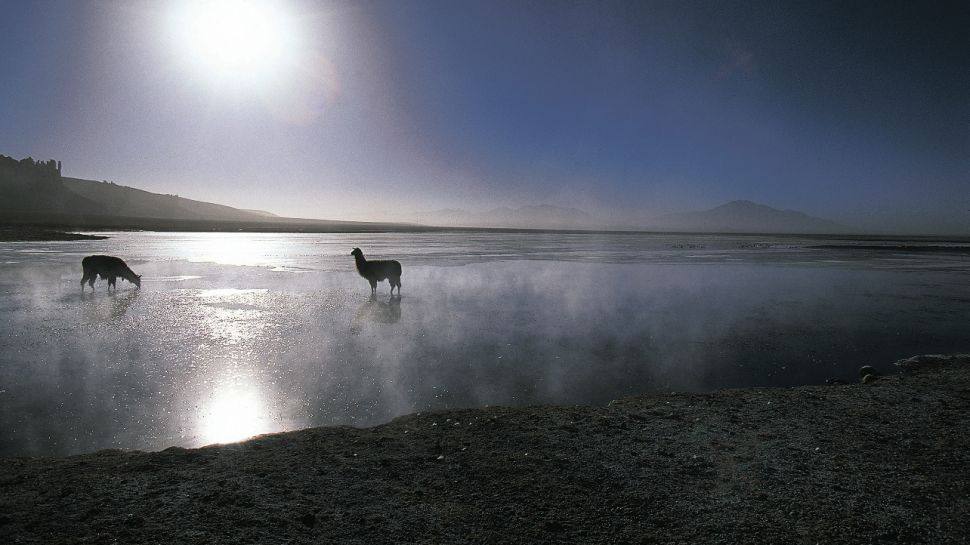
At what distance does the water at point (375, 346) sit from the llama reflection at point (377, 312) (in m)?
0.11

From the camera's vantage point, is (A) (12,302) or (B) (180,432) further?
(A) (12,302)

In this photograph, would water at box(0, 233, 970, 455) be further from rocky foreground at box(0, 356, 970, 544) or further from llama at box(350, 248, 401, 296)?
rocky foreground at box(0, 356, 970, 544)

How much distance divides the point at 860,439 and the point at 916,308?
41.0 feet

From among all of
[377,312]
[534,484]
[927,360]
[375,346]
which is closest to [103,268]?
[377,312]

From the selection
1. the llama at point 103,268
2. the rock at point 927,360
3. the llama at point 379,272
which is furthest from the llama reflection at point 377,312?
the rock at point 927,360

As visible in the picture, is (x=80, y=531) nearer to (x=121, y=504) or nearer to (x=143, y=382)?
(x=121, y=504)

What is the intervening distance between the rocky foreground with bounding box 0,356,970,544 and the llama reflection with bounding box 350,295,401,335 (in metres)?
5.71

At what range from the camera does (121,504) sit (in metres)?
3.76

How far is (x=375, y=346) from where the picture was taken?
9.03m

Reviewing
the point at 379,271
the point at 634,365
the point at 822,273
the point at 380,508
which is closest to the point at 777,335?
the point at 634,365

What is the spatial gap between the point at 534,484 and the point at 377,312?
29.1 ft

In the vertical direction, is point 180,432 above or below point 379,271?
below

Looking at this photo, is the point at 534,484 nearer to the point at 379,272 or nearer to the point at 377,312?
the point at 377,312

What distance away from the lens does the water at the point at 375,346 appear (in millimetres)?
6016
